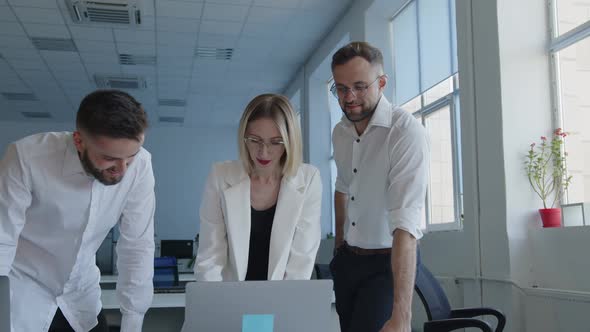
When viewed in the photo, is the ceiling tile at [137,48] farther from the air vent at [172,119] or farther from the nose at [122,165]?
the nose at [122,165]

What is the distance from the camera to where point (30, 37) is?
7820 millimetres

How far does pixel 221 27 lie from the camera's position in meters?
7.52

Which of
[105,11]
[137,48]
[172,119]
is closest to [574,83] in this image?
[105,11]

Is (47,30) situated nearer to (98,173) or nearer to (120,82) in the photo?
(120,82)

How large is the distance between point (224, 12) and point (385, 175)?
5.43 m

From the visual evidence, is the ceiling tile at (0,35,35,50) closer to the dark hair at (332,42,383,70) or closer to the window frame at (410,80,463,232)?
the window frame at (410,80,463,232)

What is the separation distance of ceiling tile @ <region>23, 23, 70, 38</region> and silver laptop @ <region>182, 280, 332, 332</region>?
22.4 ft

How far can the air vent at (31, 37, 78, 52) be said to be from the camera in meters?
7.93

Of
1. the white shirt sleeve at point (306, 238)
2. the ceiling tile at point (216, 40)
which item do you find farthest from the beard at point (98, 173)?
the ceiling tile at point (216, 40)

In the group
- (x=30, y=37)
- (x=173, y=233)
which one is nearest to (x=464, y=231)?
(x=30, y=37)

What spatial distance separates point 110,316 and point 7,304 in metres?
2.18

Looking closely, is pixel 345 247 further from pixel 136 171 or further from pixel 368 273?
pixel 136 171

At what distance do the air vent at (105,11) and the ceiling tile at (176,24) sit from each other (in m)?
0.26

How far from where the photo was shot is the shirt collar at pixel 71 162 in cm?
194
